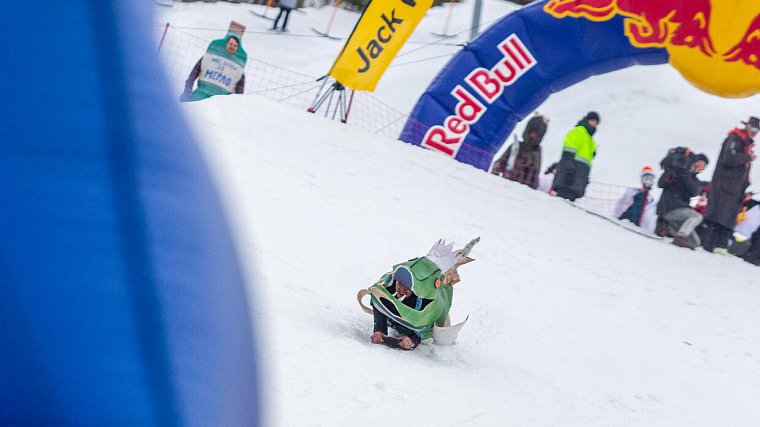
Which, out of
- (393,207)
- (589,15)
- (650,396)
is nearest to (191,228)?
(650,396)

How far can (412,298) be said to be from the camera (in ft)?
18.0

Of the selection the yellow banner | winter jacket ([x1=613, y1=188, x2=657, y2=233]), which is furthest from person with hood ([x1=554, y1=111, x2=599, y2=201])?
the yellow banner

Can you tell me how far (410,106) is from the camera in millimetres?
17625

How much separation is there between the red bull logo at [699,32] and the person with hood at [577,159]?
3.30 ft

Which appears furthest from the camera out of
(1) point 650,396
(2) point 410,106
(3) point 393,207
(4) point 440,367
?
(2) point 410,106

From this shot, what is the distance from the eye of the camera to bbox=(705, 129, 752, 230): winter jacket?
10.9 m

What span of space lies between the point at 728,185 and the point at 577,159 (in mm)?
1545

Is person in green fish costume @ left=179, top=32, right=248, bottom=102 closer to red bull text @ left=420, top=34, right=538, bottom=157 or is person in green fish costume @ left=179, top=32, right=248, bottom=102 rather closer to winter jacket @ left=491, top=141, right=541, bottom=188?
red bull text @ left=420, top=34, right=538, bottom=157

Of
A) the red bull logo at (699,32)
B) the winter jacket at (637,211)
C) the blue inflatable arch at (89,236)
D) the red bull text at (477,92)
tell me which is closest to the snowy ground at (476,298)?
the red bull text at (477,92)

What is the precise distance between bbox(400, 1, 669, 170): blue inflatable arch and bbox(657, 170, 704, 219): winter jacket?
118 cm

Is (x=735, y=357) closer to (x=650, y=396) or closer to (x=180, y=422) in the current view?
(x=650, y=396)

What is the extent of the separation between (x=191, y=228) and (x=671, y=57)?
1072 centimetres

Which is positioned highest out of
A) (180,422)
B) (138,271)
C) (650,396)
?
(138,271)

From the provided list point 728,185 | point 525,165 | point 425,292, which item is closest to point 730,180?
point 728,185
